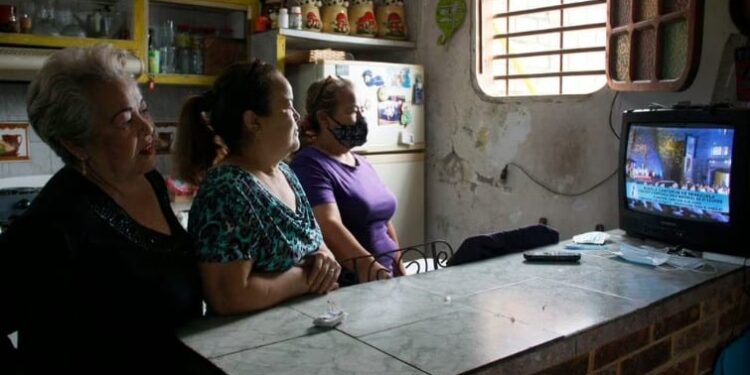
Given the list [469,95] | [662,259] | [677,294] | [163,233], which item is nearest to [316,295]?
[163,233]

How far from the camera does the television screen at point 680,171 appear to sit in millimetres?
2162

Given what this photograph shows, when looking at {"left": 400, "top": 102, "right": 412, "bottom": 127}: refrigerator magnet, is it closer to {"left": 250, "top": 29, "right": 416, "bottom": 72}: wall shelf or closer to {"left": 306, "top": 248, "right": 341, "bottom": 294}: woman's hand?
{"left": 250, "top": 29, "right": 416, "bottom": 72}: wall shelf

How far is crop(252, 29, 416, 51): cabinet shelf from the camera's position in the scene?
142 inches

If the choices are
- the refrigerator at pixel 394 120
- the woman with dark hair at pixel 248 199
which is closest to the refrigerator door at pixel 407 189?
the refrigerator at pixel 394 120

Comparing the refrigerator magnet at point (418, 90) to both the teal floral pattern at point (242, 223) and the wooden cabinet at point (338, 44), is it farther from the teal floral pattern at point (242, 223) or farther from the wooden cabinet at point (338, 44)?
the teal floral pattern at point (242, 223)

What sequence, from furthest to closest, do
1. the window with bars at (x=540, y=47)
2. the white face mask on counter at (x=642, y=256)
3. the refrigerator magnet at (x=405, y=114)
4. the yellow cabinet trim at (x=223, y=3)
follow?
the refrigerator magnet at (x=405, y=114) → the yellow cabinet trim at (x=223, y=3) → the window with bars at (x=540, y=47) → the white face mask on counter at (x=642, y=256)

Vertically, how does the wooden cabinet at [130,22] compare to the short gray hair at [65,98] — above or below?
above

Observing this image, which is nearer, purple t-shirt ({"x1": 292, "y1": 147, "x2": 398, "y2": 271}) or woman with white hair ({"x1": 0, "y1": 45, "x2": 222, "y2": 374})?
woman with white hair ({"x1": 0, "y1": 45, "x2": 222, "y2": 374})

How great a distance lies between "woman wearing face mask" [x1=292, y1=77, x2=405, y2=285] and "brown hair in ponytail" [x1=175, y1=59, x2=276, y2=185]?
1.81 ft

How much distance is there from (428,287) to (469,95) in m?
2.29

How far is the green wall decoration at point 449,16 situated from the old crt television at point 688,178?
4.86 feet

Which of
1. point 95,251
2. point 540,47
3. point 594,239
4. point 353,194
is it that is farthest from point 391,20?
point 95,251

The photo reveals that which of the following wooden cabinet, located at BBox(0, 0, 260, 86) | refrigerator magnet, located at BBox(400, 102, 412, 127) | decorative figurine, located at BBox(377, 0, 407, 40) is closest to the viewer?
wooden cabinet, located at BBox(0, 0, 260, 86)

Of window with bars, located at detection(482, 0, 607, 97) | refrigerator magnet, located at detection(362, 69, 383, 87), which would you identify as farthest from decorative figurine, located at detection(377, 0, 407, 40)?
window with bars, located at detection(482, 0, 607, 97)
